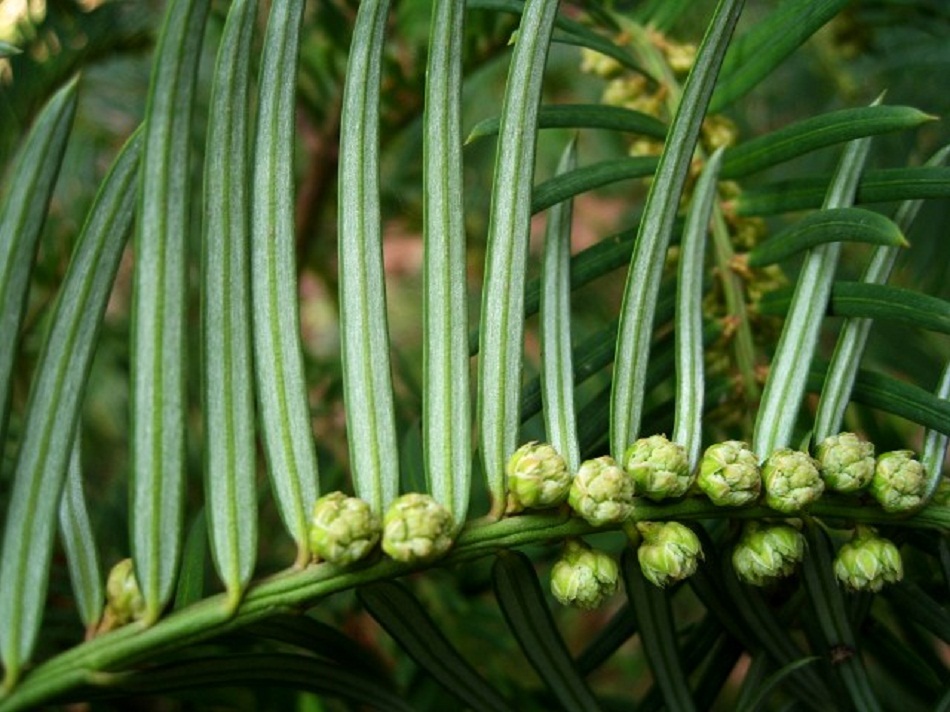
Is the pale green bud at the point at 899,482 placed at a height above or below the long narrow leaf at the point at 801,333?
below

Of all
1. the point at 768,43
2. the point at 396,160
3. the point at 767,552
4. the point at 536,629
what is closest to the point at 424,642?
the point at 536,629

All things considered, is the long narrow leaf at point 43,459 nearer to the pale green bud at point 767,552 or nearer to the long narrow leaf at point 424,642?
the long narrow leaf at point 424,642

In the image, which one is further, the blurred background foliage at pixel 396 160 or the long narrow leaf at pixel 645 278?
the blurred background foliage at pixel 396 160

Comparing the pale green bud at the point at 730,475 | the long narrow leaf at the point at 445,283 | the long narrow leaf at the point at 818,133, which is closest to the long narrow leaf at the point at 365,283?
the long narrow leaf at the point at 445,283

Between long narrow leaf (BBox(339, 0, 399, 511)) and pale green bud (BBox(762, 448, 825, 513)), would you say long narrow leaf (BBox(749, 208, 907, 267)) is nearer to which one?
pale green bud (BBox(762, 448, 825, 513))

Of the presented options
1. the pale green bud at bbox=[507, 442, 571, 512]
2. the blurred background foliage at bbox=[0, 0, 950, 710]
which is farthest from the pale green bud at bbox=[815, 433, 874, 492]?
the blurred background foliage at bbox=[0, 0, 950, 710]

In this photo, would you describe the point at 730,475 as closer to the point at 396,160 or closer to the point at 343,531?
the point at 343,531
